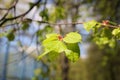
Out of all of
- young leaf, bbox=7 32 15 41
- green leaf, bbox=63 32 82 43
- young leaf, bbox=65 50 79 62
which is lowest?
young leaf, bbox=7 32 15 41

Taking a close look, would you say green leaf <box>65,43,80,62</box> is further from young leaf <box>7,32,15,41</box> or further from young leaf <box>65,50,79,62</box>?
young leaf <box>7,32,15,41</box>

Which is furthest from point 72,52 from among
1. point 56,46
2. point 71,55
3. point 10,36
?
point 10,36

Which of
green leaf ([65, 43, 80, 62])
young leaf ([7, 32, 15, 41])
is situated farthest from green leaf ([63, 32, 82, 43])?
young leaf ([7, 32, 15, 41])

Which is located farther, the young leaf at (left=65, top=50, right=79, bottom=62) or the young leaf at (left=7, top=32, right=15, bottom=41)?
the young leaf at (left=7, top=32, right=15, bottom=41)

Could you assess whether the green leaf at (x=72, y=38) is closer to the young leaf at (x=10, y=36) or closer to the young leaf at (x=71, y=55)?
the young leaf at (x=71, y=55)

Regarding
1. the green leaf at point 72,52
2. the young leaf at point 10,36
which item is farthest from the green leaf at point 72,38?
the young leaf at point 10,36

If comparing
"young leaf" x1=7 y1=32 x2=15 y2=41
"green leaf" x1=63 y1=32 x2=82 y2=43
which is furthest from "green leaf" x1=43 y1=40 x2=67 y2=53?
"young leaf" x1=7 y1=32 x2=15 y2=41

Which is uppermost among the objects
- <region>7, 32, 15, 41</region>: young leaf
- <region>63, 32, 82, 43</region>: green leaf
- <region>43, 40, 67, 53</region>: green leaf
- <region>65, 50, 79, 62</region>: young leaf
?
<region>63, 32, 82, 43</region>: green leaf

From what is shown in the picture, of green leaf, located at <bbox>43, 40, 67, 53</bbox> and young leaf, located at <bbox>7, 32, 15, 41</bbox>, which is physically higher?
green leaf, located at <bbox>43, 40, 67, 53</bbox>

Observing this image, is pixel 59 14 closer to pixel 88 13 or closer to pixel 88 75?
pixel 88 13

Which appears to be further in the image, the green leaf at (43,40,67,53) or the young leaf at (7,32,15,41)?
the young leaf at (7,32,15,41)
